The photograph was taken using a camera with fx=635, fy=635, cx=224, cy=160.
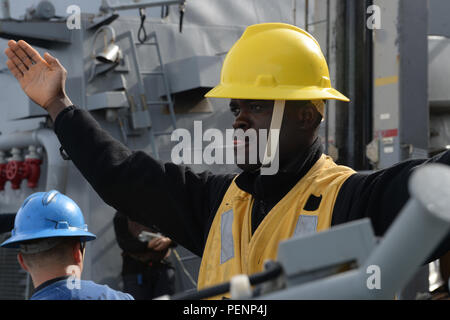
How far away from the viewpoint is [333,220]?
6.07 ft

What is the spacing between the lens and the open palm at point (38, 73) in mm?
2395

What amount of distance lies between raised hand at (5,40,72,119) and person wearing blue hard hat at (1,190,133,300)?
454 mm

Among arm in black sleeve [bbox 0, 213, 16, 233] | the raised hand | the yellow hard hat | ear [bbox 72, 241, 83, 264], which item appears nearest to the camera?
the yellow hard hat

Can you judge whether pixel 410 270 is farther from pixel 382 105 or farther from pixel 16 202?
pixel 16 202

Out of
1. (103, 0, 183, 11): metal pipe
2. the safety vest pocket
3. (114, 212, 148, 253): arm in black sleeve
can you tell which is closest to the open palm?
the safety vest pocket

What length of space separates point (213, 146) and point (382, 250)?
5.35 m

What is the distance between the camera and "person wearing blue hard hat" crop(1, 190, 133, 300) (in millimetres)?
2121

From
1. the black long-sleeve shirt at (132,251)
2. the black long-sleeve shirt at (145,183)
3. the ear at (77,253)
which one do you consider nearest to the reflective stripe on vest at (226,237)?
the black long-sleeve shirt at (145,183)

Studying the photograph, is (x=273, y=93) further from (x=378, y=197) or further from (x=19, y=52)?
(x=19, y=52)

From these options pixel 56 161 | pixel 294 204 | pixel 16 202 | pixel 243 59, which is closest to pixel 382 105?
pixel 243 59

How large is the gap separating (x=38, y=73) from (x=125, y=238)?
3.24 metres

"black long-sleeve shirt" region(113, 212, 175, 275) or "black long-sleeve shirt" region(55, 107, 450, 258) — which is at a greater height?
"black long-sleeve shirt" region(55, 107, 450, 258)

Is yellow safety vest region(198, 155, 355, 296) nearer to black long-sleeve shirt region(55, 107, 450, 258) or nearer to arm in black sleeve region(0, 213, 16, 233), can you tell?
black long-sleeve shirt region(55, 107, 450, 258)

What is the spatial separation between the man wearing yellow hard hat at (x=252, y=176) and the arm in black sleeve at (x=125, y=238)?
123 inches
